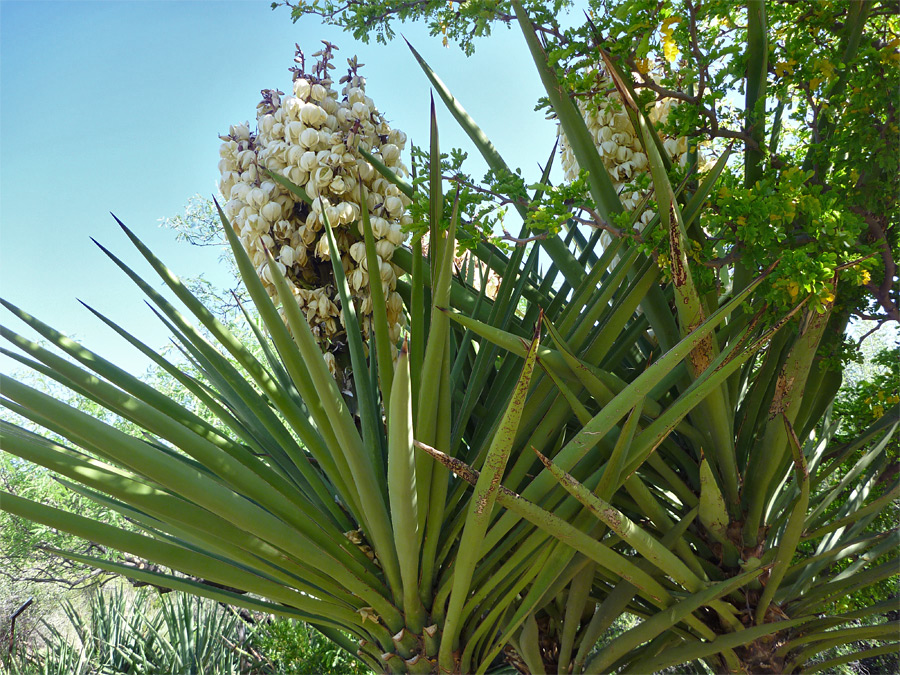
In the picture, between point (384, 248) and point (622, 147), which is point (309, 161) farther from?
point (622, 147)

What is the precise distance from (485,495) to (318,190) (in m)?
0.76

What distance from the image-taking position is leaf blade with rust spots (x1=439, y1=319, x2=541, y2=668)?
0.71 metres

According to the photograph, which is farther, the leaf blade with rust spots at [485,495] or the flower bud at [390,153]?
the flower bud at [390,153]

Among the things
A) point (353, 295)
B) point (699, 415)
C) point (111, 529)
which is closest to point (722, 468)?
point (699, 415)

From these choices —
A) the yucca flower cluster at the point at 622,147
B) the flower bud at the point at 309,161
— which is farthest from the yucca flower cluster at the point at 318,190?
the yucca flower cluster at the point at 622,147

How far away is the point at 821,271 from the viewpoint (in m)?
0.86

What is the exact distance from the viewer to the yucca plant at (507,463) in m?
Answer: 0.77

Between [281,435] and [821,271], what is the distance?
927 mm

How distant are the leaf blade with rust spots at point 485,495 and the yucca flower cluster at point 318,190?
0.58 metres

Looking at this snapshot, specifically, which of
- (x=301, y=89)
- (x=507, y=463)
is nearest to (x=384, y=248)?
(x=301, y=89)

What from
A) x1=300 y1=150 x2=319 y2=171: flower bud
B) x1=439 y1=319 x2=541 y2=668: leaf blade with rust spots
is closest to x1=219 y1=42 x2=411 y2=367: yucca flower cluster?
x1=300 y1=150 x2=319 y2=171: flower bud

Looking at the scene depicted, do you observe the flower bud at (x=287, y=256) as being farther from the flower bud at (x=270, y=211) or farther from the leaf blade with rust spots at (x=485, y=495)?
the leaf blade with rust spots at (x=485, y=495)

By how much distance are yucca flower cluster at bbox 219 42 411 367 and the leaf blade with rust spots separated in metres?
0.58

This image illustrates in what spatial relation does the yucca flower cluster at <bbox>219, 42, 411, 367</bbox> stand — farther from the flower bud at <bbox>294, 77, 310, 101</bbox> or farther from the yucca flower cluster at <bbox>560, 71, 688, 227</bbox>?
the yucca flower cluster at <bbox>560, 71, 688, 227</bbox>
